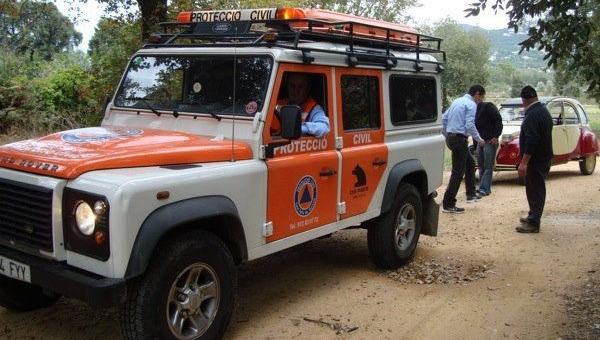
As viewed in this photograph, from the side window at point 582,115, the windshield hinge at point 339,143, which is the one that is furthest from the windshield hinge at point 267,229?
the side window at point 582,115

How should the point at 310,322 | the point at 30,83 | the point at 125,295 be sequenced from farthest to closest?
the point at 30,83 < the point at 310,322 < the point at 125,295

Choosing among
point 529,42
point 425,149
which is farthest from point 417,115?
point 529,42

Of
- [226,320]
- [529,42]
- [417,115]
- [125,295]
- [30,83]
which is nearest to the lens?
[125,295]

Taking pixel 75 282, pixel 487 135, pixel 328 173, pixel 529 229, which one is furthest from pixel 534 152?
pixel 75 282

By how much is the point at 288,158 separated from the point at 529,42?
2.34m

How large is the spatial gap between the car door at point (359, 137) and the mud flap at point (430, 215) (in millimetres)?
1261

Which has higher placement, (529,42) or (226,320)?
(529,42)

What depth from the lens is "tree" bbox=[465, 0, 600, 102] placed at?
4.56 metres

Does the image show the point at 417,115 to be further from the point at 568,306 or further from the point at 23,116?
the point at 23,116

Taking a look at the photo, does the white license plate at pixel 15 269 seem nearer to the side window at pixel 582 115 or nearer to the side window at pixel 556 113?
the side window at pixel 556 113

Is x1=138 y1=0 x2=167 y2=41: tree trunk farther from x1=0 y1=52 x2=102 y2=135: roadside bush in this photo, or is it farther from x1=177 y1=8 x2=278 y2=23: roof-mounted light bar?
x1=177 y1=8 x2=278 y2=23: roof-mounted light bar

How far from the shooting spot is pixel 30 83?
15148 mm

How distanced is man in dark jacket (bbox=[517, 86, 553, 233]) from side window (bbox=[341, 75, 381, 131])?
2894mm

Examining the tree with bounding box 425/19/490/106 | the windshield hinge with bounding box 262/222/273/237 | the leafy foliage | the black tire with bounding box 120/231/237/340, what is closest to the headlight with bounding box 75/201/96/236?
the black tire with bounding box 120/231/237/340
